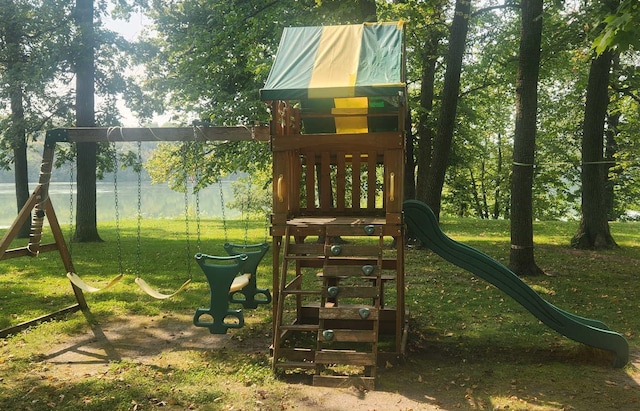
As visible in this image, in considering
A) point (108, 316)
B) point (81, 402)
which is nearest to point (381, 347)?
point (81, 402)

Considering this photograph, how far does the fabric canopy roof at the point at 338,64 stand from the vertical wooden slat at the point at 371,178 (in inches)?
45.3

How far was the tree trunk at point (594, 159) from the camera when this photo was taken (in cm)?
1306

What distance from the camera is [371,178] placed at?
263 inches

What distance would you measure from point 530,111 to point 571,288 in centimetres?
328

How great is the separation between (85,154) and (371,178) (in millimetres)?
10915

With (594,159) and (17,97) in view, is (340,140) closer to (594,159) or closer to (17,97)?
(594,159)

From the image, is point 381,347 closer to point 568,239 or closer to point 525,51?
point 525,51

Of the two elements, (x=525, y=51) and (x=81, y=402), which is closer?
(x=81, y=402)

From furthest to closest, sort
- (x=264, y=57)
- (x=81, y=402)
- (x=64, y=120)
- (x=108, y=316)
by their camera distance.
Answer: (x=64, y=120)
(x=264, y=57)
(x=108, y=316)
(x=81, y=402)

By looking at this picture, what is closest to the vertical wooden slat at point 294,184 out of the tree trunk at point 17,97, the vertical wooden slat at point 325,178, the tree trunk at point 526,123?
the vertical wooden slat at point 325,178

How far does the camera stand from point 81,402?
4863 millimetres

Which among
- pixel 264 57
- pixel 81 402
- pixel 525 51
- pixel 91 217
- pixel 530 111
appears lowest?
pixel 81 402

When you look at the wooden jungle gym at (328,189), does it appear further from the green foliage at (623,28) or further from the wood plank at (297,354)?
the green foliage at (623,28)

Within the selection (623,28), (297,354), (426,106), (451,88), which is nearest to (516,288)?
(297,354)
